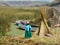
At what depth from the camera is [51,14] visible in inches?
450

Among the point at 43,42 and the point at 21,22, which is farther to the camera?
the point at 21,22

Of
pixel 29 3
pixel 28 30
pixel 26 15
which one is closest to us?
pixel 28 30

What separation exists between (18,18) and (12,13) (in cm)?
52

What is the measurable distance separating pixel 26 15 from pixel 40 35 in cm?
537

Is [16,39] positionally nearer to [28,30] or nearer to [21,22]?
[28,30]

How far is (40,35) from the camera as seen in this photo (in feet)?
25.4

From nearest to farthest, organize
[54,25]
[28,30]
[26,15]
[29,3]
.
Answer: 1. [28,30]
2. [54,25]
3. [26,15]
4. [29,3]

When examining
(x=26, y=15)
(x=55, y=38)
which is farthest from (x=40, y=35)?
(x=26, y=15)

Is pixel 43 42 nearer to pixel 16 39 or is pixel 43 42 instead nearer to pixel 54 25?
pixel 16 39

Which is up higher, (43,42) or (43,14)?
(43,14)

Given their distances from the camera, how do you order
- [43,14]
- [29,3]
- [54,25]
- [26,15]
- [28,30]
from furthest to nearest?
[29,3] → [26,15] → [54,25] → [43,14] → [28,30]

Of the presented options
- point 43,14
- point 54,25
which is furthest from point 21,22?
point 43,14

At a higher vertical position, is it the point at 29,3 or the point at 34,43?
the point at 29,3

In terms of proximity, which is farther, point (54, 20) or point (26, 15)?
point (26, 15)
